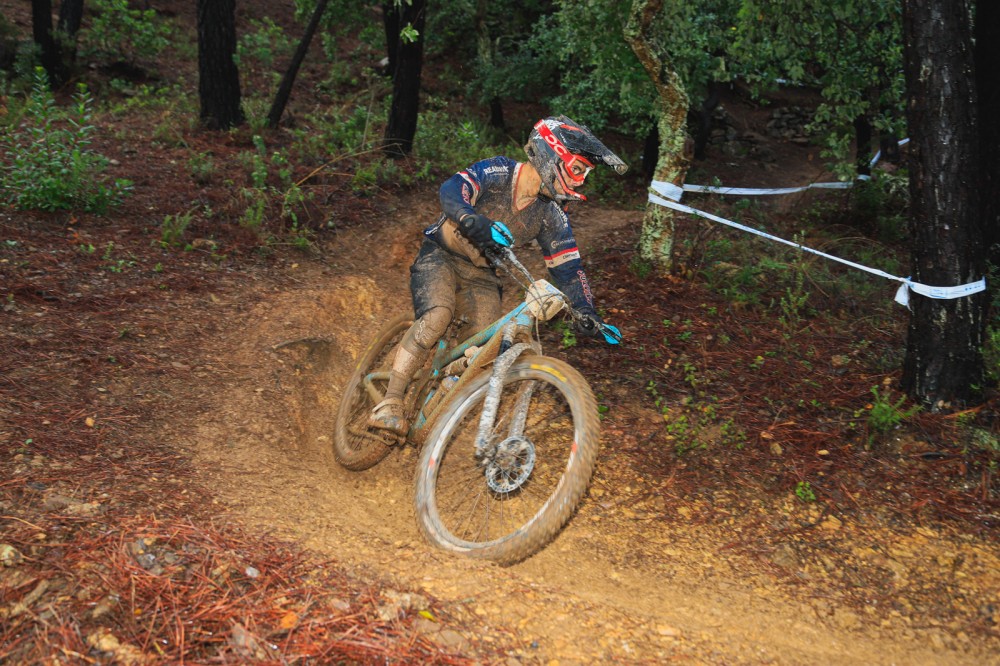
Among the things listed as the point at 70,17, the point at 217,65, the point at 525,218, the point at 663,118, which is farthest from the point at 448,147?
Answer: the point at 70,17

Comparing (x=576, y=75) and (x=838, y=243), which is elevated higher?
(x=576, y=75)

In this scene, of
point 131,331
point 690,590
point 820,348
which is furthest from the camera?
point 820,348

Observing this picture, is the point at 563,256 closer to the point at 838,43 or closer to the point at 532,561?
the point at 532,561

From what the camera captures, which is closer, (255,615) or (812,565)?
(255,615)

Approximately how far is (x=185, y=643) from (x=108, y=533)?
912 mm

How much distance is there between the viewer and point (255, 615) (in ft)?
10.4

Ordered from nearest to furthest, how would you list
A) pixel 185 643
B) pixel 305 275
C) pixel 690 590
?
pixel 185 643
pixel 690 590
pixel 305 275

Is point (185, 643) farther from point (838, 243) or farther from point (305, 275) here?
point (838, 243)

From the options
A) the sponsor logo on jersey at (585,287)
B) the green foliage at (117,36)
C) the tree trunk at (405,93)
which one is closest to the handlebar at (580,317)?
the sponsor logo on jersey at (585,287)

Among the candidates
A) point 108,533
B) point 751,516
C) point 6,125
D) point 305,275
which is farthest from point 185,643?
point 6,125

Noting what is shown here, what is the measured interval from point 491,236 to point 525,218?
80cm

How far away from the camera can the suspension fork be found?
14.1 ft

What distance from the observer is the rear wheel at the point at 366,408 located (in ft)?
18.2

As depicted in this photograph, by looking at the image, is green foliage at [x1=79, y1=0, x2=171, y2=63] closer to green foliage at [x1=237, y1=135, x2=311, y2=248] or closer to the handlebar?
green foliage at [x1=237, y1=135, x2=311, y2=248]
